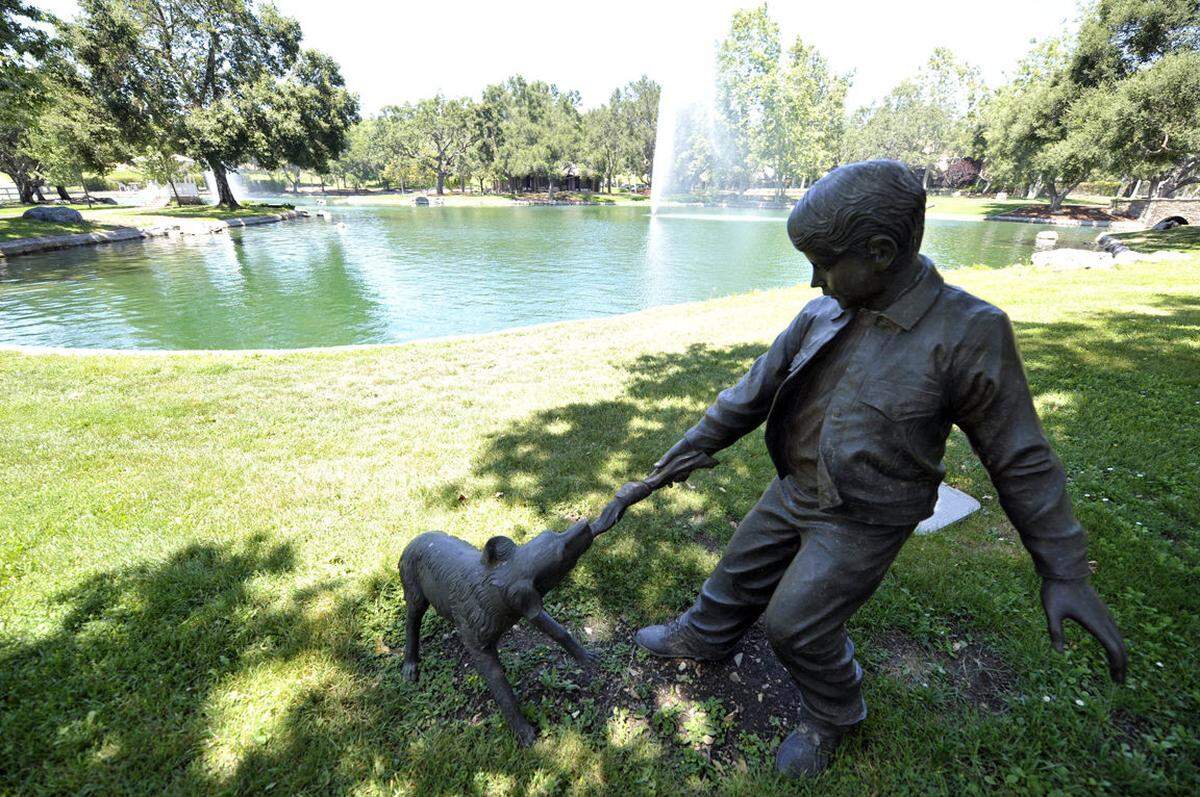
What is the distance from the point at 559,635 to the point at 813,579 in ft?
3.48

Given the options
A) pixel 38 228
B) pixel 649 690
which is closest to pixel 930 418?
pixel 649 690

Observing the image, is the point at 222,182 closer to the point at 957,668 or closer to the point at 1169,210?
the point at 957,668

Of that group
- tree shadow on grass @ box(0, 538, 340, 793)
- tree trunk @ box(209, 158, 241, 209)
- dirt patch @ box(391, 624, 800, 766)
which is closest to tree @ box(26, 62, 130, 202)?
tree trunk @ box(209, 158, 241, 209)

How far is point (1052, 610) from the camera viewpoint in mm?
1659

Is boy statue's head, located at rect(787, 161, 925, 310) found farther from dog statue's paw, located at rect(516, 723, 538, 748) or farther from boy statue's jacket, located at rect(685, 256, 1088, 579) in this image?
dog statue's paw, located at rect(516, 723, 538, 748)

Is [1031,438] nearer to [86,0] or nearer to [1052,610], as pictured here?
[1052,610]

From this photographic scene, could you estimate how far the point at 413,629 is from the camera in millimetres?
2646

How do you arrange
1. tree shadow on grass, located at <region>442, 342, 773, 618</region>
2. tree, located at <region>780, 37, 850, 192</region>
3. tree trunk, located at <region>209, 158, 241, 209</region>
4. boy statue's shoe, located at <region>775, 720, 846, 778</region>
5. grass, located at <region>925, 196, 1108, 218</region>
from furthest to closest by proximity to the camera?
1. tree, located at <region>780, 37, 850, 192</region>
2. grass, located at <region>925, 196, 1108, 218</region>
3. tree trunk, located at <region>209, 158, 241, 209</region>
4. tree shadow on grass, located at <region>442, 342, 773, 618</region>
5. boy statue's shoe, located at <region>775, 720, 846, 778</region>

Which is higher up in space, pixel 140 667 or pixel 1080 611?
pixel 1080 611

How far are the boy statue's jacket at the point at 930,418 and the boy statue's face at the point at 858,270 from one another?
0.09 m

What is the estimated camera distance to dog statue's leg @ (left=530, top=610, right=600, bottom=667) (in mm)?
2221

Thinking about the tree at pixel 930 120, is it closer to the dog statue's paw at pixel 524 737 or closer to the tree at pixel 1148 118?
the tree at pixel 1148 118

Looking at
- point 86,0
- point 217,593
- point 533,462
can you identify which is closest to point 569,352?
point 533,462

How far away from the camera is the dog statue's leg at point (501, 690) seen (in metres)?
2.29
